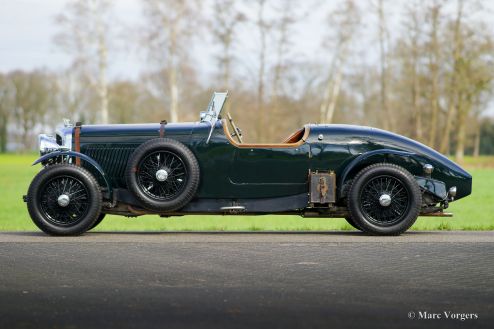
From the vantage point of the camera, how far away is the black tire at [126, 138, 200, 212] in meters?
9.30

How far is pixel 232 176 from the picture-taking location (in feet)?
31.2

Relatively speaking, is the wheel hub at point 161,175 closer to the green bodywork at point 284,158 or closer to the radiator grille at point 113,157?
the green bodywork at point 284,158

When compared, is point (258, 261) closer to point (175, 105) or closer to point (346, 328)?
point (346, 328)

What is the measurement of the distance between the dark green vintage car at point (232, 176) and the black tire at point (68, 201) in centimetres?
1

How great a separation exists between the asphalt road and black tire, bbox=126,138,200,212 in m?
0.53

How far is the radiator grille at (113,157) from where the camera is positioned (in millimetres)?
9672

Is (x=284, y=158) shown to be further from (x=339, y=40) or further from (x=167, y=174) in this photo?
(x=339, y=40)

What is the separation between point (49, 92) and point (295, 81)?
36.7m

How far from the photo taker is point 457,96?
49312 millimetres

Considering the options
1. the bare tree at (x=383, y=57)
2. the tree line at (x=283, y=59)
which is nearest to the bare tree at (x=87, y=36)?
the tree line at (x=283, y=59)

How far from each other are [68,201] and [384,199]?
12.3 feet

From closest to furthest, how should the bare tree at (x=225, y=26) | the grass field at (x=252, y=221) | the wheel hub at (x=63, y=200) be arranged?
the wheel hub at (x=63, y=200)
the grass field at (x=252, y=221)
the bare tree at (x=225, y=26)

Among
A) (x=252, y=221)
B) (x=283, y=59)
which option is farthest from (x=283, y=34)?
(x=252, y=221)

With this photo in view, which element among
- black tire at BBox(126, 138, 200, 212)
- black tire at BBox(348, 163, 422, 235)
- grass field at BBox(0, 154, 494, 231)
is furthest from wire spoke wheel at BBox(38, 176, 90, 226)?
black tire at BBox(348, 163, 422, 235)
